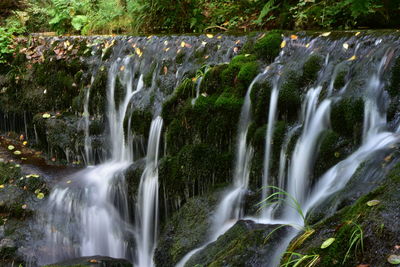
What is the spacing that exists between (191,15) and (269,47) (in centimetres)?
280

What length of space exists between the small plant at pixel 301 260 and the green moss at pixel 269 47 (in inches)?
132

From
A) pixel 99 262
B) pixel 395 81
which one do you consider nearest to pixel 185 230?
pixel 99 262

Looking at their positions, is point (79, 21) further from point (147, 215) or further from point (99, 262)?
point (99, 262)

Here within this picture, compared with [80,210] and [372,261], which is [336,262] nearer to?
[372,261]

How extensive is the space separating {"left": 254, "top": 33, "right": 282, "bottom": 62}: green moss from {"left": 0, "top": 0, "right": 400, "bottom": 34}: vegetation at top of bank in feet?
3.10

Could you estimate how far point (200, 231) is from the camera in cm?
477

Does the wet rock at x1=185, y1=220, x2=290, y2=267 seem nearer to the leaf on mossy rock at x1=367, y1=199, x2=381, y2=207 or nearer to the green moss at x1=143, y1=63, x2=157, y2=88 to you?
the leaf on mossy rock at x1=367, y1=199, x2=381, y2=207

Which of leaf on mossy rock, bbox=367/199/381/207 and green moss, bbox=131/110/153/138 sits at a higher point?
leaf on mossy rock, bbox=367/199/381/207

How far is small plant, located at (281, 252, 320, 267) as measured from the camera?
8.68 ft

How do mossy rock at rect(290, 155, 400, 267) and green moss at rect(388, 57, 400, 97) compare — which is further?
green moss at rect(388, 57, 400, 97)

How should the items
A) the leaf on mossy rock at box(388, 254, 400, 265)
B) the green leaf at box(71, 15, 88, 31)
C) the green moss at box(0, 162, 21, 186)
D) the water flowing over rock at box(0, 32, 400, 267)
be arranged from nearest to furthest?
the leaf on mossy rock at box(388, 254, 400, 265), the water flowing over rock at box(0, 32, 400, 267), the green moss at box(0, 162, 21, 186), the green leaf at box(71, 15, 88, 31)

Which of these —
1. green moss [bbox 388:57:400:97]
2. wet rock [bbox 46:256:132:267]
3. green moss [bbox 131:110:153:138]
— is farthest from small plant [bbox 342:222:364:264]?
green moss [bbox 131:110:153:138]

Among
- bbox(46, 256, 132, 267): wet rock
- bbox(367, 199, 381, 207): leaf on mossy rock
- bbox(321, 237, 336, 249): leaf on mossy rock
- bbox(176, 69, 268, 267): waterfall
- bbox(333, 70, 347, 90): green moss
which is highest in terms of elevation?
bbox(333, 70, 347, 90): green moss

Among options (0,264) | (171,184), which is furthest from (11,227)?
(171,184)
